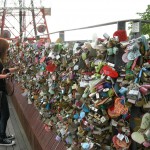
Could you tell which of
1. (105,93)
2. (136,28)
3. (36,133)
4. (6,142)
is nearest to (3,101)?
(6,142)

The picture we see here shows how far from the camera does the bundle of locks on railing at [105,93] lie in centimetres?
174

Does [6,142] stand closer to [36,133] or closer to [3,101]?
[3,101]

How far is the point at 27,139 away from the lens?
5.06 meters

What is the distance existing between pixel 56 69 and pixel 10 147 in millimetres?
1814

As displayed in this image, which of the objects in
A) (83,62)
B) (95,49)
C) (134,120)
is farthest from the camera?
(83,62)

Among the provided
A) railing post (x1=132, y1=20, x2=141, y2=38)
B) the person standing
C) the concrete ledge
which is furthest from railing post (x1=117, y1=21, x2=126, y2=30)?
the person standing

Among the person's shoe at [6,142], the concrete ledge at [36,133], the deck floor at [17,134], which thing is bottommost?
the deck floor at [17,134]

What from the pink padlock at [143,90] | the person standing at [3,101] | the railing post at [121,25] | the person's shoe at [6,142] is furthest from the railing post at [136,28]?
the person's shoe at [6,142]

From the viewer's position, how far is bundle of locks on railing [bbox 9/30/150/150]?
1.74 metres

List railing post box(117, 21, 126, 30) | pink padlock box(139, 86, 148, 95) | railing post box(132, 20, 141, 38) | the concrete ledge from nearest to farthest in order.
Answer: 1. pink padlock box(139, 86, 148, 95)
2. railing post box(132, 20, 141, 38)
3. railing post box(117, 21, 126, 30)
4. the concrete ledge

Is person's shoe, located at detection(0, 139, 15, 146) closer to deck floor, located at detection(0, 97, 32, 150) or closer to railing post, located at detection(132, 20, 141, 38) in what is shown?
deck floor, located at detection(0, 97, 32, 150)

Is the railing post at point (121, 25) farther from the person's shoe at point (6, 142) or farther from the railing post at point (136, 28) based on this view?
the person's shoe at point (6, 142)

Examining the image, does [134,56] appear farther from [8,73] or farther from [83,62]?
[8,73]

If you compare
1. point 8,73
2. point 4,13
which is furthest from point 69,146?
point 4,13
